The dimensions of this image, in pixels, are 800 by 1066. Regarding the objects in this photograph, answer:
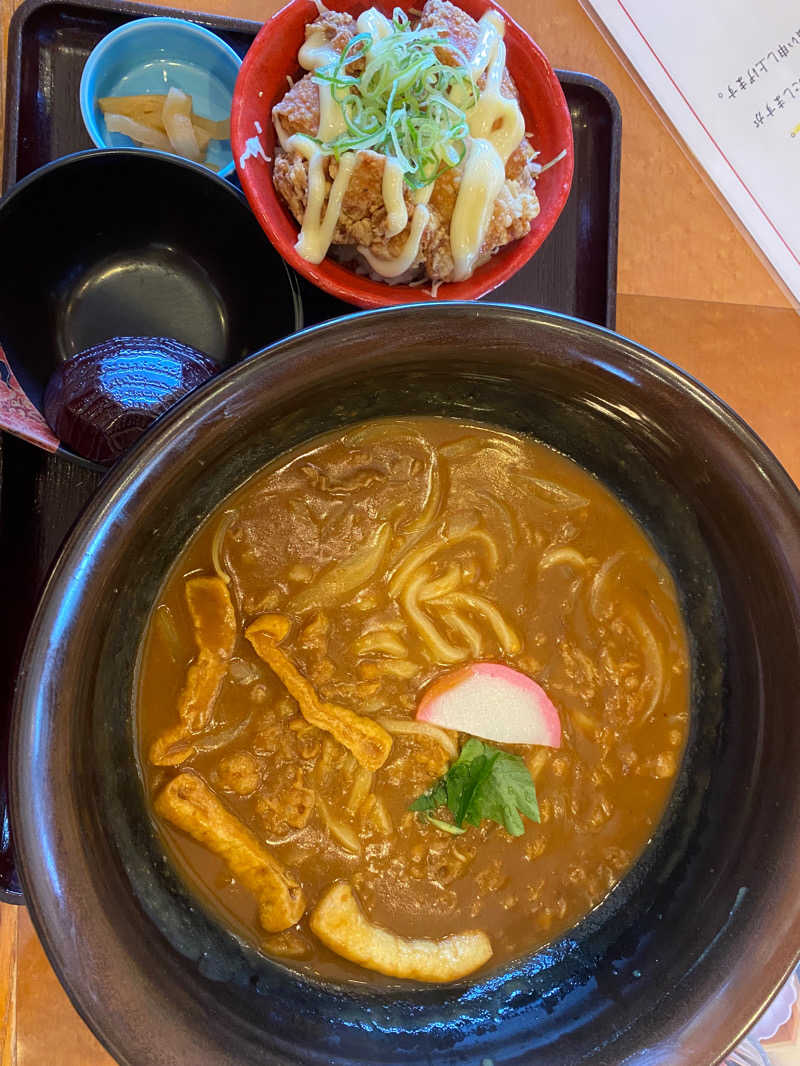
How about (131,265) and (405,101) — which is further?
(131,265)

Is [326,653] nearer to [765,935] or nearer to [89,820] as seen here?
[89,820]

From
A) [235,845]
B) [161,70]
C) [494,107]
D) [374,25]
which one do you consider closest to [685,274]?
[494,107]

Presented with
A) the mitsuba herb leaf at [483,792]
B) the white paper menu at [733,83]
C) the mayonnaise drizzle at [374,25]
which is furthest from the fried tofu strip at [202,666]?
the white paper menu at [733,83]

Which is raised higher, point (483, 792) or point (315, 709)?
point (315, 709)

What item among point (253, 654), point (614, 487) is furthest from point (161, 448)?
point (614, 487)

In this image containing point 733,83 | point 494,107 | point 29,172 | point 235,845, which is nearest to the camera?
point 235,845

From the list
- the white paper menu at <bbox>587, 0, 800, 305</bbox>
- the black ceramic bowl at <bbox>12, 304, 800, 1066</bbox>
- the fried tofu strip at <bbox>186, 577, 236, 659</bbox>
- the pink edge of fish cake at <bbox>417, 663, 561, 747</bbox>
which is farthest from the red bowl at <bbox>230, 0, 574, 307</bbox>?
the pink edge of fish cake at <bbox>417, 663, 561, 747</bbox>

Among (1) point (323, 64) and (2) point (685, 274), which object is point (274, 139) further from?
(2) point (685, 274)
